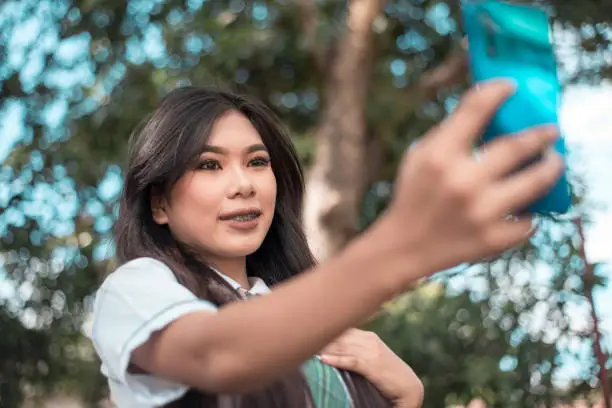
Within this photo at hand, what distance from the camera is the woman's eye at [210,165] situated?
1.65 m

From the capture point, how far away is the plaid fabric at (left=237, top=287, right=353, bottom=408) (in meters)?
1.54

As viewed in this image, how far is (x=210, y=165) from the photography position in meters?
1.65

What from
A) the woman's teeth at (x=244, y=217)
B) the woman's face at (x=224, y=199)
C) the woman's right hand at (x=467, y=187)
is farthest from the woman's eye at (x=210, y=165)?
the woman's right hand at (x=467, y=187)

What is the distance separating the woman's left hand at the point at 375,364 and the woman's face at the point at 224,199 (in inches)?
10.2

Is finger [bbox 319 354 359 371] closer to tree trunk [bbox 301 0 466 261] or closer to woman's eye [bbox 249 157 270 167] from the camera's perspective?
woman's eye [bbox 249 157 270 167]

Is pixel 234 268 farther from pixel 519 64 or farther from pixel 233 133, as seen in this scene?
pixel 519 64

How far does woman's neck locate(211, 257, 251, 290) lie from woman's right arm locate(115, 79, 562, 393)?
61 cm

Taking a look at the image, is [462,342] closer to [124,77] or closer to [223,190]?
[124,77]

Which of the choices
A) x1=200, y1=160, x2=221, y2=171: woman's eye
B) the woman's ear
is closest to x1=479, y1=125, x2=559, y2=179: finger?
x1=200, y1=160, x2=221, y2=171: woman's eye

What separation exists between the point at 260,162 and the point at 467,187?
0.83m

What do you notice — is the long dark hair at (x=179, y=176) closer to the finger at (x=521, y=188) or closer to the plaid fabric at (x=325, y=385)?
the plaid fabric at (x=325, y=385)

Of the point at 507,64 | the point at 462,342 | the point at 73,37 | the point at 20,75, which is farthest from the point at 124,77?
the point at 507,64

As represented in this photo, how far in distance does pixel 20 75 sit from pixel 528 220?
5253mm

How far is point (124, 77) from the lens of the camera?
21.0 ft
